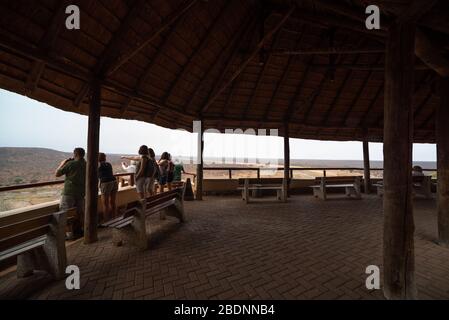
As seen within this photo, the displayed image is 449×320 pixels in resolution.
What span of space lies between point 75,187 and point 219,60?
19.4 ft

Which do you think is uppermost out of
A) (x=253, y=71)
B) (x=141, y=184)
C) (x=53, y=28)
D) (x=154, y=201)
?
(x=253, y=71)

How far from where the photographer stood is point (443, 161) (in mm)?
4164

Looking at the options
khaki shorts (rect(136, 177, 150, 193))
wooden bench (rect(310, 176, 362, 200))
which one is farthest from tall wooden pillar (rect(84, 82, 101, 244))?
wooden bench (rect(310, 176, 362, 200))

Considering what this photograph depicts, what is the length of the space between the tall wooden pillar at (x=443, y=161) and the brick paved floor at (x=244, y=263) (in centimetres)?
44

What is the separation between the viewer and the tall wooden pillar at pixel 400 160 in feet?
8.16

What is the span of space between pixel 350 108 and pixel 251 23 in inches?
264

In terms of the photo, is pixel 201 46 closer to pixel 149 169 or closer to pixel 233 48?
pixel 233 48

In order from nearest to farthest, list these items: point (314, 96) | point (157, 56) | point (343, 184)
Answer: point (157, 56) → point (343, 184) → point (314, 96)

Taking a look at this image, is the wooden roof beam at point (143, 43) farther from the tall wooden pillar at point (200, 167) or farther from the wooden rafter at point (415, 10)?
the tall wooden pillar at point (200, 167)

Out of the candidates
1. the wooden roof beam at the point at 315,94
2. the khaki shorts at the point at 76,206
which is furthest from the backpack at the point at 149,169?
the wooden roof beam at the point at 315,94

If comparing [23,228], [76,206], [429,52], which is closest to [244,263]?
[23,228]

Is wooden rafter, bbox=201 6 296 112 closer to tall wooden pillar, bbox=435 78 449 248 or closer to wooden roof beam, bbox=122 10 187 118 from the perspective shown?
wooden roof beam, bbox=122 10 187 118

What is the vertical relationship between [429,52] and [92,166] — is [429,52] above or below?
above
